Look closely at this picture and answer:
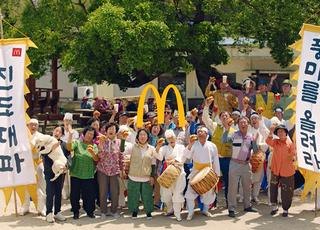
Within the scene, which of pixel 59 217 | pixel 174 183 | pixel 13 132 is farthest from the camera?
pixel 174 183

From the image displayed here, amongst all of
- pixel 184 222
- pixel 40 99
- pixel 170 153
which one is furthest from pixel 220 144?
pixel 40 99

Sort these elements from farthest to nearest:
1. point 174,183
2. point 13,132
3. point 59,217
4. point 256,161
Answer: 1. point 256,161
2. point 174,183
3. point 59,217
4. point 13,132

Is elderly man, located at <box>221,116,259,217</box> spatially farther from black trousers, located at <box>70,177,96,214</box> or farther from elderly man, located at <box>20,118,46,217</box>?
elderly man, located at <box>20,118,46,217</box>

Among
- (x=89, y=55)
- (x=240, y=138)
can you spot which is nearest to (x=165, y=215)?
(x=240, y=138)

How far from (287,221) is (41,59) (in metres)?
7.58

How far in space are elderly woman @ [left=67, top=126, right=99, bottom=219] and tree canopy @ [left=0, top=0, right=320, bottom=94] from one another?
2.93 metres

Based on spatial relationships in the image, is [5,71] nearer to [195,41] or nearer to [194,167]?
[194,167]

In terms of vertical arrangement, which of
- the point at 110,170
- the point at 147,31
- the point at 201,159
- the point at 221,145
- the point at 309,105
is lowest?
the point at 110,170

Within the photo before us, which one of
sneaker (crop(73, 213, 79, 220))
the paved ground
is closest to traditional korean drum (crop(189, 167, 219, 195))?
the paved ground

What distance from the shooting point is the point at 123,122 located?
8047 millimetres

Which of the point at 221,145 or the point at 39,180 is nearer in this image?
the point at 39,180

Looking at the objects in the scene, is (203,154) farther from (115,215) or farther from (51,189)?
(51,189)

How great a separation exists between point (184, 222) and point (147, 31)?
14.8 feet

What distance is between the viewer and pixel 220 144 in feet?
23.9
